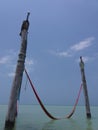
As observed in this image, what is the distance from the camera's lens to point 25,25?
1528cm

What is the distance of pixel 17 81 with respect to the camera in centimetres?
1367

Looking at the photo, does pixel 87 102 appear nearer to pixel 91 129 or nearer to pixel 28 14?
pixel 91 129

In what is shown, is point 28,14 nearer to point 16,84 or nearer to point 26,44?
point 26,44

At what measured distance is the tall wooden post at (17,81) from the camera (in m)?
13.1

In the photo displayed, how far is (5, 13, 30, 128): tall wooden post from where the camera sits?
42.8 ft

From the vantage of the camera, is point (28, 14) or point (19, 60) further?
point (28, 14)

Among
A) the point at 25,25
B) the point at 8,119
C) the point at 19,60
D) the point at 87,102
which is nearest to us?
the point at 8,119

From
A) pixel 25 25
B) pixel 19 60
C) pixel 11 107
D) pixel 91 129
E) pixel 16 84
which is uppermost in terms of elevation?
pixel 25 25

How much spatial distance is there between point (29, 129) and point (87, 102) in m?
8.32

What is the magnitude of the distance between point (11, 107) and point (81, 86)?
10.3 metres

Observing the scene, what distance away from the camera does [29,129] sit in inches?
562

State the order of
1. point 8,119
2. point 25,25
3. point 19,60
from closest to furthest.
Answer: point 8,119
point 19,60
point 25,25

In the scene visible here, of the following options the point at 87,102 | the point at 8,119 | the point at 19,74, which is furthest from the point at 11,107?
the point at 87,102

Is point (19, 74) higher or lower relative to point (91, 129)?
higher
